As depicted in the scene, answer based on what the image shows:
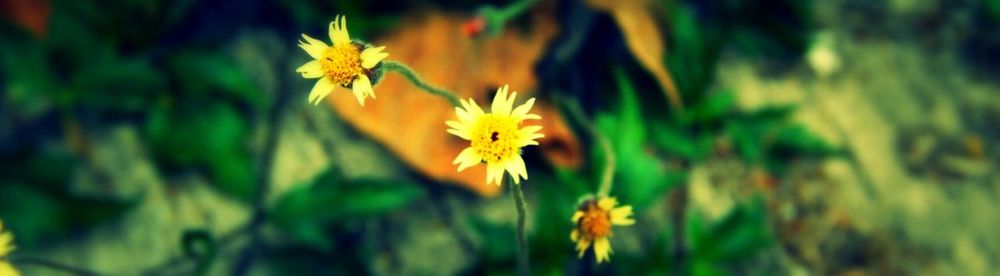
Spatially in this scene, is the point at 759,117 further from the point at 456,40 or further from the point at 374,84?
the point at 374,84

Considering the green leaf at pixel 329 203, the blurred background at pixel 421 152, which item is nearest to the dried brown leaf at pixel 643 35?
the blurred background at pixel 421 152

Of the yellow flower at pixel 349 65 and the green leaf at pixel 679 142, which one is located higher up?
the green leaf at pixel 679 142

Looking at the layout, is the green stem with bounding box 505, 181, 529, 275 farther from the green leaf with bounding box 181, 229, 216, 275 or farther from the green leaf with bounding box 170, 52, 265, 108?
the green leaf with bounding box 170, 52, 265, 108

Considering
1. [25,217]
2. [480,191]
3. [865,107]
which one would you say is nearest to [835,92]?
[865,107]

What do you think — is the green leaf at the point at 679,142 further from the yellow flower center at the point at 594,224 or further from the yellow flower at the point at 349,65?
the yellow flower at the point at 349,65

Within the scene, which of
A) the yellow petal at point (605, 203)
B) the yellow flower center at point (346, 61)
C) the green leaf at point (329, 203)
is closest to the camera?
the yellow flower center at point (346, 61)

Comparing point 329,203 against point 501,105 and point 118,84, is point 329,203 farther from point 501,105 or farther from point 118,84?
point 501,105

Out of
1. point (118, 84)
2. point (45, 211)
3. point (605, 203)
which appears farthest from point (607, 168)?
point (45, 211)

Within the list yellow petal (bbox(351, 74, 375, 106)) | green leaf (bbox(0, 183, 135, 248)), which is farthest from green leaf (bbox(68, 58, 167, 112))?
yellow petal (bbox(351, 74, 375, 106))
